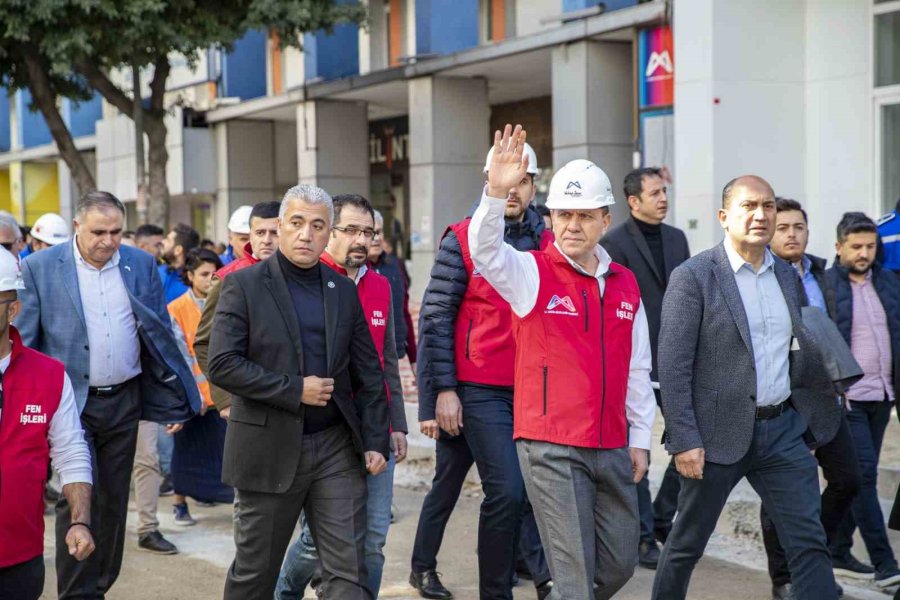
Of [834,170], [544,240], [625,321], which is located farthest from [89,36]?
[625,321]

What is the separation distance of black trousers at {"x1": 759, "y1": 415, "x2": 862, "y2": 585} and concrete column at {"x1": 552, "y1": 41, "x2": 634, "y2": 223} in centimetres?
1265

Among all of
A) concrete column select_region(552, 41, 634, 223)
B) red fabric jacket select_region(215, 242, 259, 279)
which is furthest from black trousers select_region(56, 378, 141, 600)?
concrete column select_region(552, 41, 634, 223)

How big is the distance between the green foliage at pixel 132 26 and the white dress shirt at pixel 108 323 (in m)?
13.5

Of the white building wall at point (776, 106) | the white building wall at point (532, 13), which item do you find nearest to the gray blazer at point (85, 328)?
the white building wall at point (776, 106)

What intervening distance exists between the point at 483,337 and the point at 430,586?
4.94 feet

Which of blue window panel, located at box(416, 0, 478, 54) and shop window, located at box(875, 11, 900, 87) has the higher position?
blue window panel, located at box(416, 0, 478, 54)

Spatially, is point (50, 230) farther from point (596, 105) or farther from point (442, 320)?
point (596, 105)

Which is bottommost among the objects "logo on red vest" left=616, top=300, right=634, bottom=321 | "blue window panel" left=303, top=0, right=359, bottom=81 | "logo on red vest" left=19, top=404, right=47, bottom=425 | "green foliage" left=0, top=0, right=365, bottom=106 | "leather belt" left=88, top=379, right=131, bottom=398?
"leather belt" left=88, top=379, right=131, bottom=398

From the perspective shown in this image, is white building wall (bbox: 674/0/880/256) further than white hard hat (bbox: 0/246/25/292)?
Yes

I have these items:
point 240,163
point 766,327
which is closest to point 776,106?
point 766,327

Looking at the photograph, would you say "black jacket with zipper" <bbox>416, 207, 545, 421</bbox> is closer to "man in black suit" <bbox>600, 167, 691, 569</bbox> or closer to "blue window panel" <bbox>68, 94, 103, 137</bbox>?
"man in black suit" <bbox>600, 167, 691, 569</bbox>

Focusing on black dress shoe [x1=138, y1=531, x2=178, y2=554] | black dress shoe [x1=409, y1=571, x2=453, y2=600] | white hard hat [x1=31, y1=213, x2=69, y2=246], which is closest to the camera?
black dress shoe [x1=409, y1=571, x2=453, y2=600]

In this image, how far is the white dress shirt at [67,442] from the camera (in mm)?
4355

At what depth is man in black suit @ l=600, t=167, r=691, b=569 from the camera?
24.3ft
